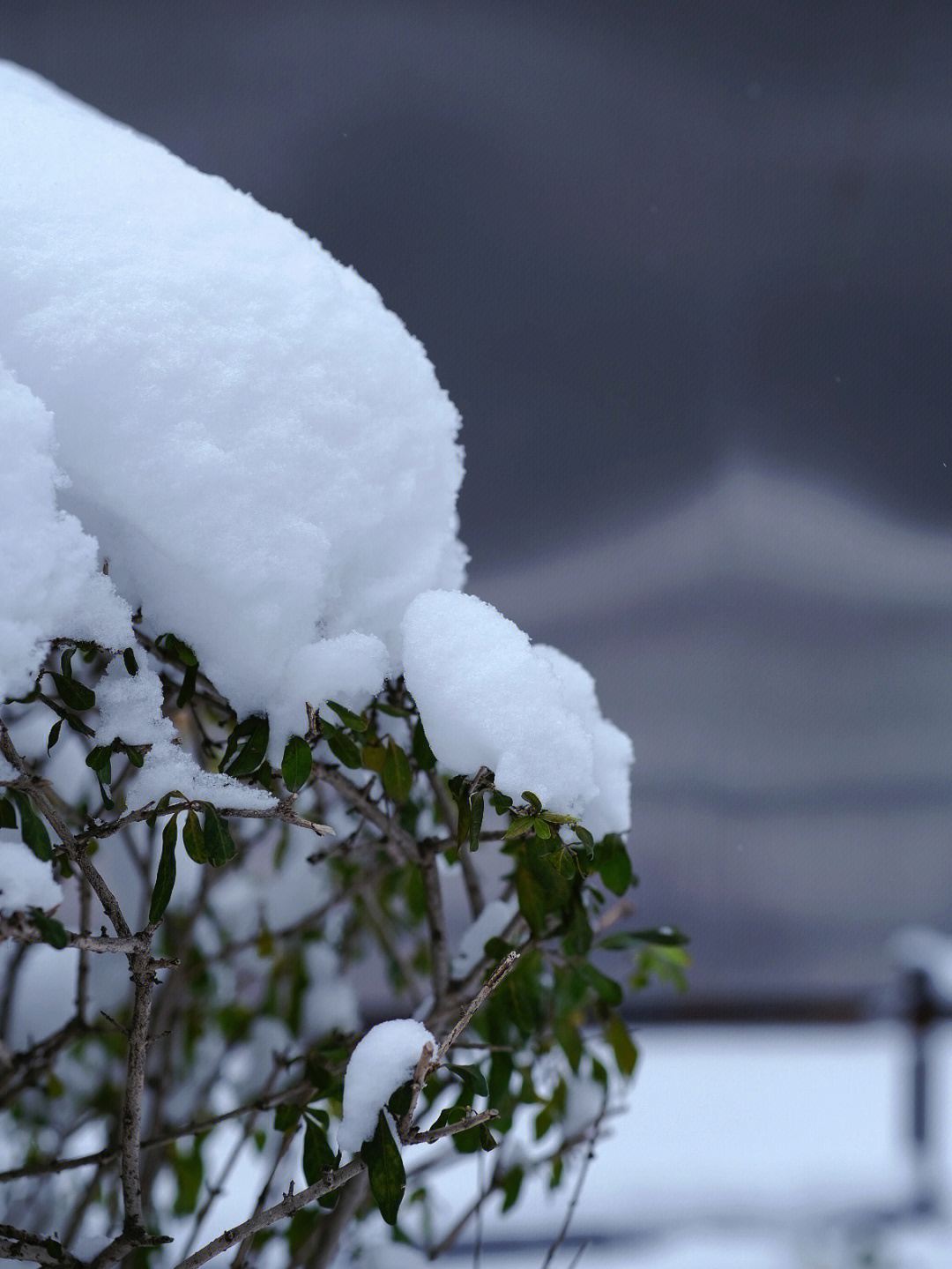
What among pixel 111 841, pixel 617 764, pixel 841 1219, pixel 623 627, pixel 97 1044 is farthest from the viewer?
pixel 841 1219

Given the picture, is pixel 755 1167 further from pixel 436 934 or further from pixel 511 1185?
pixel 436 934

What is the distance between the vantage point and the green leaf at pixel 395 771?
61 centimetres

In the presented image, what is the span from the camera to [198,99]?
147 centimetres

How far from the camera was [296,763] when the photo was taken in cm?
52

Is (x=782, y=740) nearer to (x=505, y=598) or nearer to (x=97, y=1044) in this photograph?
(x=505, y=598)

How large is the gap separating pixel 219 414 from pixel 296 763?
183mm

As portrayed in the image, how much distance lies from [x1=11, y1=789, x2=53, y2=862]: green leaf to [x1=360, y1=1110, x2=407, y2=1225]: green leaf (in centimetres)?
21

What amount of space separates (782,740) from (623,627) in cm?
34

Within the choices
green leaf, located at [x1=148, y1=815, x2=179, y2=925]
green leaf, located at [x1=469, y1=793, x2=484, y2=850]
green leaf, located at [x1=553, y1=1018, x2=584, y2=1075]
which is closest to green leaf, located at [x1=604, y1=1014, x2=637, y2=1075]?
green leaf, located at [x1=553, y1=1018, x2=584, y2=1075]

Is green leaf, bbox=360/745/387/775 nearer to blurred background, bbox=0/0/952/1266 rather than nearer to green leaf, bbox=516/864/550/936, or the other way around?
green leaf, bbox=516/864/550/936

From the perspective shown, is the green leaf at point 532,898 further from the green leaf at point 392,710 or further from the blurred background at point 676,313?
the blurred background at point 676,313

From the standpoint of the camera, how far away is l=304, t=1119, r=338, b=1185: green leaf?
1.94ft

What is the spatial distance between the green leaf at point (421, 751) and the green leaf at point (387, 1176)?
20 centimetres

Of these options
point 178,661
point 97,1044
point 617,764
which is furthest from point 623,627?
point 178,661
